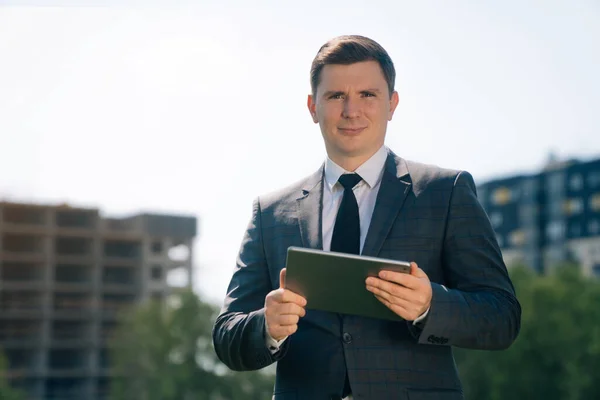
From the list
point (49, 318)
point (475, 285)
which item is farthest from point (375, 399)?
point (49, 318)

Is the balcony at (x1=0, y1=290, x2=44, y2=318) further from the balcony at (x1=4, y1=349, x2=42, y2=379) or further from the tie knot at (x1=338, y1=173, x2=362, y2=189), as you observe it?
the tie knot at (x1=338, y1=173, x2=362, y2=189)

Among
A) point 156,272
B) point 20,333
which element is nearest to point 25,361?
point 20,333

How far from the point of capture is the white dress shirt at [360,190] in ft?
12.3

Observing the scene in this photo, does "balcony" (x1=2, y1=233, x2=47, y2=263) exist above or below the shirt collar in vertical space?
below

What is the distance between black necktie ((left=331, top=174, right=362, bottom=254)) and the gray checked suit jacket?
0.26ft

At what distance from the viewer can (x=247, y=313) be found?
3807mm

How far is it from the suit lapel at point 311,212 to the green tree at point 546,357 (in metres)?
43.9

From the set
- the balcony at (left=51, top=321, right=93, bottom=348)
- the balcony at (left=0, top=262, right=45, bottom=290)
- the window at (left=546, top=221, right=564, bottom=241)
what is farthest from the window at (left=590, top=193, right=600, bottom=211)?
the balcony at (left=0, top=262, right=45, bottom=290)

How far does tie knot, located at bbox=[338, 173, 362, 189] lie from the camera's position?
3.79 metres

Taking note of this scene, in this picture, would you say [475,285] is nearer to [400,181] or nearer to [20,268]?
[400,181]

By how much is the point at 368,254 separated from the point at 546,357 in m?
46.2

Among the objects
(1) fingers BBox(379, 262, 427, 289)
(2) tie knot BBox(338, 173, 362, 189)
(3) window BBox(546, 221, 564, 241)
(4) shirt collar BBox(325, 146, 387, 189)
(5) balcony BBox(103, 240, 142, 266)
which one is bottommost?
(5) balcony BBox(103, 240, 142, 266)

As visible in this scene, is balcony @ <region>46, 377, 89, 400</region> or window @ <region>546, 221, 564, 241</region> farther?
balcony @ <region>46, 377, 89, 400</region>

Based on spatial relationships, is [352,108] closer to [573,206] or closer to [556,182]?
[556,182]
